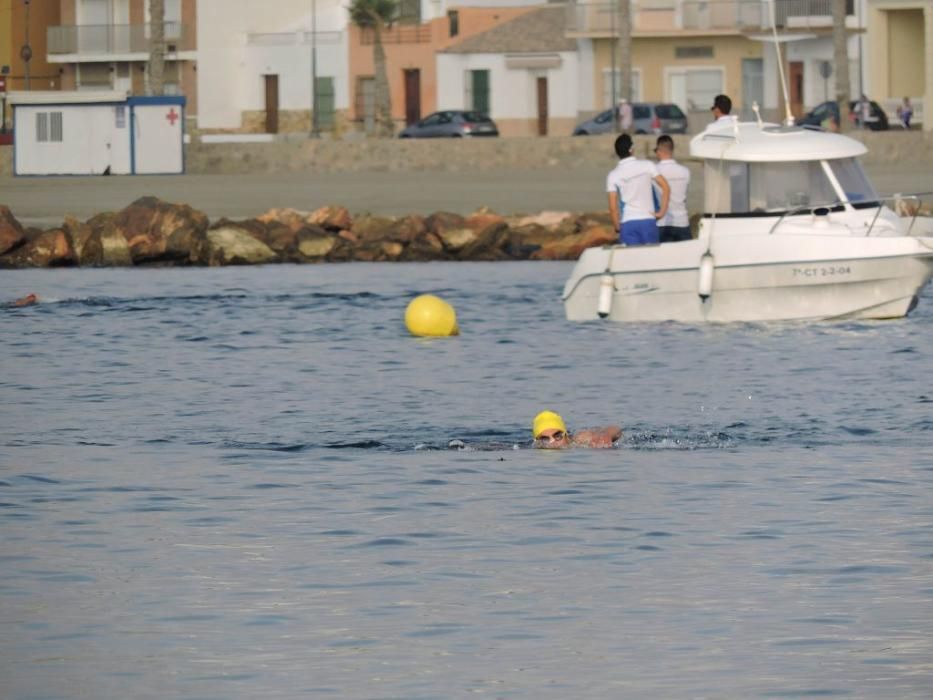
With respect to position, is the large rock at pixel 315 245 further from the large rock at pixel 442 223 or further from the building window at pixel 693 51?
the building window at pixel 693 51

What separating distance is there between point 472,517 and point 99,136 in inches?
1717

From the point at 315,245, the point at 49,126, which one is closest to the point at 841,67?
the point at 49,126

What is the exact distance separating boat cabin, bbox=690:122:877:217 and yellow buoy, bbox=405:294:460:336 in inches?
130

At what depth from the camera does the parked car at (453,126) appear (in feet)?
224

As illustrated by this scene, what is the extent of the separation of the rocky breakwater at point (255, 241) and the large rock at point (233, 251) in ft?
0.05

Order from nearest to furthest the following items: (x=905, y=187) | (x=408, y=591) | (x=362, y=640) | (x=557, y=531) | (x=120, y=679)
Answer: (x=120, y=679) < (x=362, y=640) < (x=408, y=591) < (x=557, y=531) < (x=905, y=187)

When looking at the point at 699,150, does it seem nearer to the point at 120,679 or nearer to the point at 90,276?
the point at 90,276

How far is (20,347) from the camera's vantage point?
26.4m

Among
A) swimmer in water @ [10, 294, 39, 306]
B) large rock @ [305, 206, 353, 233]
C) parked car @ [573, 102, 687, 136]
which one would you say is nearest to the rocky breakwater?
large rock @ [305, 206, 353, 233]

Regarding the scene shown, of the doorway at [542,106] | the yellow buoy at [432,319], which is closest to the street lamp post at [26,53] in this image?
the doorway at [542,106]

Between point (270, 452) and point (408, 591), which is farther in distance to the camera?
point (270, 452)

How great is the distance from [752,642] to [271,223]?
31313mm

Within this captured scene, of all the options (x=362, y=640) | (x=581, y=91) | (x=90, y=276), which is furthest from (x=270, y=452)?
(x=581, y=91)

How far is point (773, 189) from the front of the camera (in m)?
25.3
